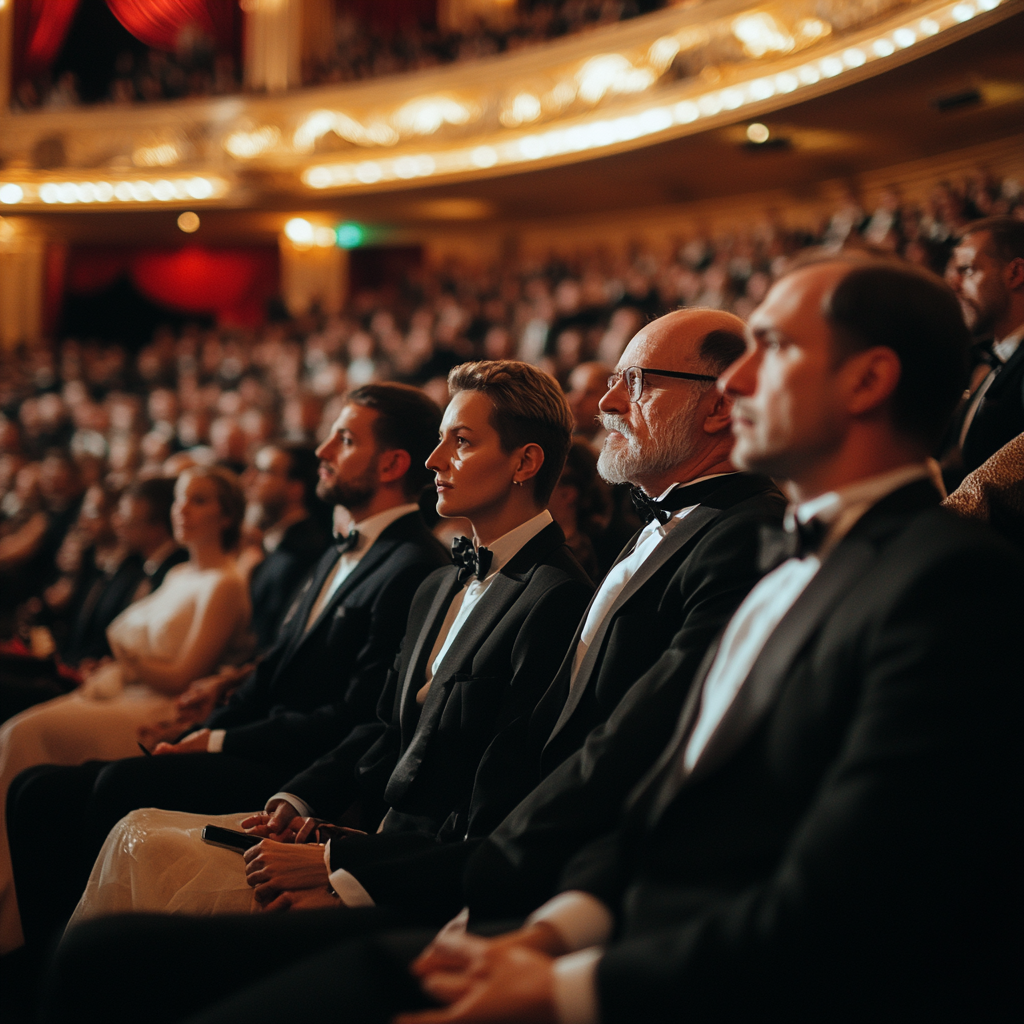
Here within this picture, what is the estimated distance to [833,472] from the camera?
3.76ft

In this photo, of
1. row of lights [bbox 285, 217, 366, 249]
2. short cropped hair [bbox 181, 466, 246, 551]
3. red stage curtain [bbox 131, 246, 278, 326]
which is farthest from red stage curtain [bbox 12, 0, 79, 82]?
short cropped hair [bbox 181, 466, 246, 551]

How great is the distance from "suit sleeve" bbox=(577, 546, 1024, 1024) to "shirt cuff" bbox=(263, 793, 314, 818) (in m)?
1.17

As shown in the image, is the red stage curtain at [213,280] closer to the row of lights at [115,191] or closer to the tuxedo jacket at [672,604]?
the row of lights at [115,191]

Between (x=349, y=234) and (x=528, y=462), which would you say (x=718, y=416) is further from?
(x=349, y=234)

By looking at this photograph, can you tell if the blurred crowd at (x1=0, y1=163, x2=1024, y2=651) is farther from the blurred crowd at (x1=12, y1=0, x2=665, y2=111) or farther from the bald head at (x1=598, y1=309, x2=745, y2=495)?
the blurred crowd at (x1=12, y1=0, x2=665, y2=111)

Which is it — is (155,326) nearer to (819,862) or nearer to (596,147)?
(596,147)

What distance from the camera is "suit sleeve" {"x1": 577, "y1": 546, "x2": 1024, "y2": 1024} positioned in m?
0.90

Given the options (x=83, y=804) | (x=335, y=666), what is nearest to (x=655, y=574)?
(x=335, y=666)

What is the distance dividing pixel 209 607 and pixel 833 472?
2.52 metres

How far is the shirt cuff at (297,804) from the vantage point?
2012 mm

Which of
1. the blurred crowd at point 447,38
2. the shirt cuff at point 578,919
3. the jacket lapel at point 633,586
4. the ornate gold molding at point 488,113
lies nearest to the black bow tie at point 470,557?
the jacket lapel at point 633,586

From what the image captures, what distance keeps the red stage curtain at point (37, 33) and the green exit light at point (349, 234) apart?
5.81 metres

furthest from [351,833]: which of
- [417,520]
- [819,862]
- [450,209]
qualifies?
[450,209]

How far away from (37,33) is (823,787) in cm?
1824
